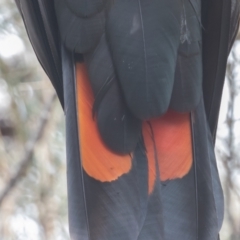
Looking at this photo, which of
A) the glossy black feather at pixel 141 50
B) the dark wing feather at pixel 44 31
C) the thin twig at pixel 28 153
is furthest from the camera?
the thin twig at pixel 28 153

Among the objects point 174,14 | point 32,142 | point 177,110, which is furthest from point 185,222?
point 32,142

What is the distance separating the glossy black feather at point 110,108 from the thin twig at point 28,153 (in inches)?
58.3

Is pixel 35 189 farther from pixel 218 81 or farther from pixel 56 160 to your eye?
pixel 218 81

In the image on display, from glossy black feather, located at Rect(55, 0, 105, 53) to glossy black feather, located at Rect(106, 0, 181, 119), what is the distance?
0.03m

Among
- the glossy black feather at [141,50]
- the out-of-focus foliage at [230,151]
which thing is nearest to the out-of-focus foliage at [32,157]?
the out-of-focus foliage at [230,151]

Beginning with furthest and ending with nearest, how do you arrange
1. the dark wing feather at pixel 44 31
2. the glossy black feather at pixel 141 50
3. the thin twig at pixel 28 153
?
1. the thin twig at pixel 28 153
2. the dark wing feather at pixel 44 31
3. the glossy black feather at pixel 141 50

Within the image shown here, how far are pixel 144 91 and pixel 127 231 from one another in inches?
13.0

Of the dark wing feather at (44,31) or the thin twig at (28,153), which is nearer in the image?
the dark wing feather at (44,31)

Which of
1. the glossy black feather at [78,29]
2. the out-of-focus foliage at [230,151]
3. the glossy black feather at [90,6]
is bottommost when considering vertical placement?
the out-of-focus foliage at [230,151]

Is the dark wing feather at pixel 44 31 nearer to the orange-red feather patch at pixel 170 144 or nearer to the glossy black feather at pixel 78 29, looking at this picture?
the glossy black feather at pixel 78 29

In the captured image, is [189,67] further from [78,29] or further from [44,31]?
[44,31]

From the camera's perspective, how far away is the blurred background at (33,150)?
9.83ft

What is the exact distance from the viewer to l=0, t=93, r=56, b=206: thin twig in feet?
9.75

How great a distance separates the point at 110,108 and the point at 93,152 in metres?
0.11
